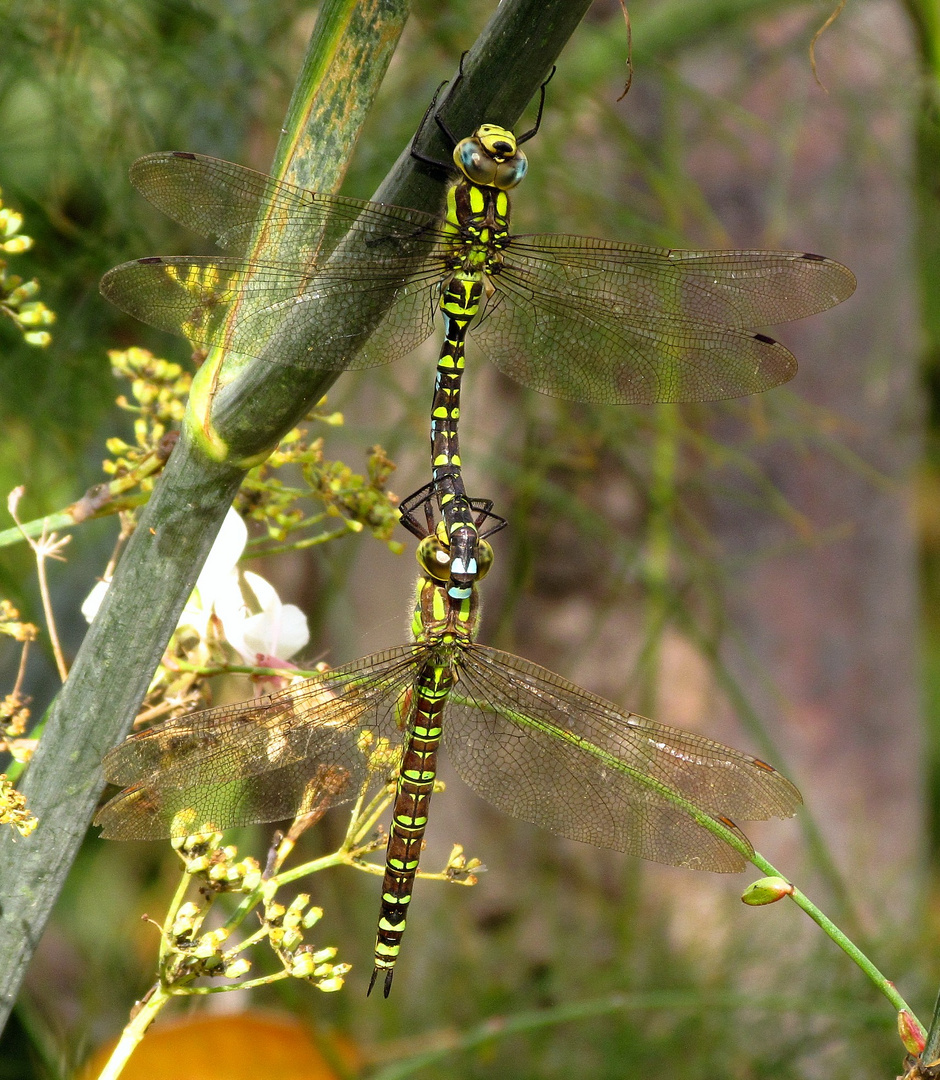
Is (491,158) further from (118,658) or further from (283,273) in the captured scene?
(118,658)

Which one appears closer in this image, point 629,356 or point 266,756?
point 266,756

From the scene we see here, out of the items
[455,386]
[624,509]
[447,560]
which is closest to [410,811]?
[447,560]

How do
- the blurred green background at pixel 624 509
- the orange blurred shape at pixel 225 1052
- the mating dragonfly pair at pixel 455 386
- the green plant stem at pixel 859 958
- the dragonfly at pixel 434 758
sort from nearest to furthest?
1. the green plant stem at pixel 859 958
2. the mating dragonfly pair at pixel 455 386
3. the dragonfly at pixel 434 758
4. the orange blurred shape at pixel 225 1052
5. the blurred green background at pixel 624 509

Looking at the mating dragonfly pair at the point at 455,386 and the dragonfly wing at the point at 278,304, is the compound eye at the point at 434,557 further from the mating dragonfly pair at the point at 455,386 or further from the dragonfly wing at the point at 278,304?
the dragonfly wing at the point at 278,304

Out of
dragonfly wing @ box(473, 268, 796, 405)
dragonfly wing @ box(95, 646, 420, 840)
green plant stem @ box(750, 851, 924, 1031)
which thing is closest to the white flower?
dragonfly wing @ box(95, 646, 420, 840)

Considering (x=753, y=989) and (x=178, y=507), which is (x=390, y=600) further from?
(x=178, y=507)

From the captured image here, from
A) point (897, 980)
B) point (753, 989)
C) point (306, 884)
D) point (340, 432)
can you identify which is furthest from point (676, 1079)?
point (340, 432)

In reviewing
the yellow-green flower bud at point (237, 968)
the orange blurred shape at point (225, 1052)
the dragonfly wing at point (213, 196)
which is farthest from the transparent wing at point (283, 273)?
the orange blurred shape at point (225, 1052)
